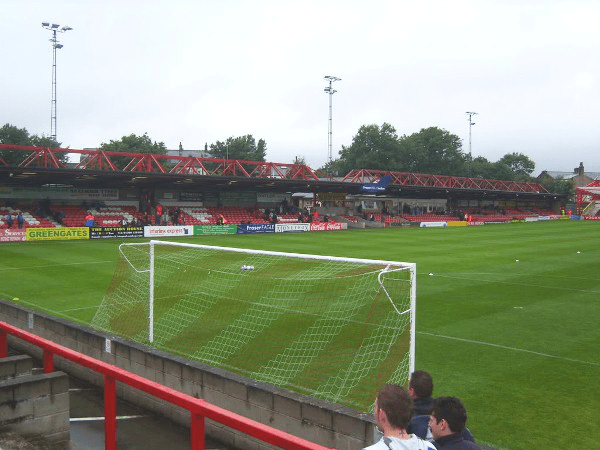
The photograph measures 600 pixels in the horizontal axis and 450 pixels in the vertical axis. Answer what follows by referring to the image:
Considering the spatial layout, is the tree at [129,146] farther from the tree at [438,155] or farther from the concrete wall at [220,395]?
the concrete wall at [220,395]

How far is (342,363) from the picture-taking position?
9898mm

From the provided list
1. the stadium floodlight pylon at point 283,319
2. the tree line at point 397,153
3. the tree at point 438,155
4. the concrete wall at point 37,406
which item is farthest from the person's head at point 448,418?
the tree at point 438,155

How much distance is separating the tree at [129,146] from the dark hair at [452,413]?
8213 centimetres

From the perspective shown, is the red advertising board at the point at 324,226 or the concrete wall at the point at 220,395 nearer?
the concrete wall at the point at 220,395

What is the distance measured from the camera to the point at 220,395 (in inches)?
279

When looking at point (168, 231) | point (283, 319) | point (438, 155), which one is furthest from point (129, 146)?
point (283, 319)

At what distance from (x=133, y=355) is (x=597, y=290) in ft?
51.0

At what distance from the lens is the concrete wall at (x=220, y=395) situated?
229 inches

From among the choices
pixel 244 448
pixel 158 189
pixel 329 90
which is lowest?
pixel 244 448

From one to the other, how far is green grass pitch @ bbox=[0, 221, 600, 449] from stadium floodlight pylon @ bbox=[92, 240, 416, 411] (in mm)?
896

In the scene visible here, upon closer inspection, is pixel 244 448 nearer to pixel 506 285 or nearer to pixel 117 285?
pixel 117 285

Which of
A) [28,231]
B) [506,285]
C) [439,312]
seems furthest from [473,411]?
[28,231]

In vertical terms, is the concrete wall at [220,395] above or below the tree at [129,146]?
below

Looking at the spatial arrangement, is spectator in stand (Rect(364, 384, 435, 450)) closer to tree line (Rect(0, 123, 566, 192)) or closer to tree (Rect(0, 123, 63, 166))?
tree (Rect(0, 123, 63, 166))
